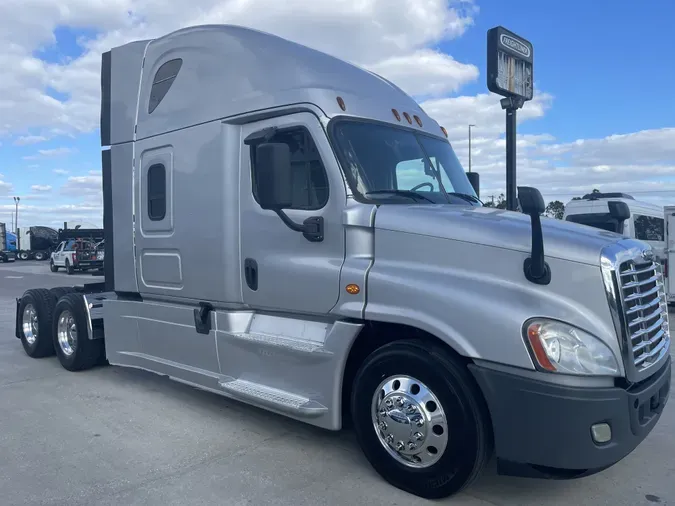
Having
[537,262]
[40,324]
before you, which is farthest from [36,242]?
[537,262]

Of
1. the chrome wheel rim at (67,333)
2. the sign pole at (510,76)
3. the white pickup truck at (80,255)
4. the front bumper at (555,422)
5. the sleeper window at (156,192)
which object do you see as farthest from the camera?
the white pickup truck at (80,255)

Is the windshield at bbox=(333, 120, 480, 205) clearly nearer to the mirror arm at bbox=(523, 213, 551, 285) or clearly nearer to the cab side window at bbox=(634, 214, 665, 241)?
the mirror arm at bbox=(523, 213, 551, 285)

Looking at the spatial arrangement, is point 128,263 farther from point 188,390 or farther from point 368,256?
point 368,256

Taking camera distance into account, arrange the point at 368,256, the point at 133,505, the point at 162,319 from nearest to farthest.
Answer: the point at 133,505 < the point at 368,256 < the point at 162,319

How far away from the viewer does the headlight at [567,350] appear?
343cm

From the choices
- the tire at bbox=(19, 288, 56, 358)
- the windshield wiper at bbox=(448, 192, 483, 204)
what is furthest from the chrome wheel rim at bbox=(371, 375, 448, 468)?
the tire at bbox=(19, 288, 56, 358)

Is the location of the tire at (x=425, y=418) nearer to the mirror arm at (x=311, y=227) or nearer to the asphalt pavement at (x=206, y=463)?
the asphalt pavement at (x=206, y=463)

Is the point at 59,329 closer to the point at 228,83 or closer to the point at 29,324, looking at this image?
the point at 29,324

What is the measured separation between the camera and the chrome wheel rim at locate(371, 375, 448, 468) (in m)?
3.84

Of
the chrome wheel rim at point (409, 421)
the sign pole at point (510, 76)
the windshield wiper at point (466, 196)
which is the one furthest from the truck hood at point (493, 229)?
the sign pole at point (510, 76)

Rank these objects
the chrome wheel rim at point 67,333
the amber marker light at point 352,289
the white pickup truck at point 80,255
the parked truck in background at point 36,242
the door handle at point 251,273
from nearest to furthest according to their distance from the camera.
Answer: the amber marker light at point 352,289
the door handle at point 251,273
the chrome wheel rim at point 67,333
the white pickup truck at point 80,255
the parked truck in background at point 36,242

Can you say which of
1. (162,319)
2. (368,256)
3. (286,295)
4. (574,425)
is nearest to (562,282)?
(574,425)

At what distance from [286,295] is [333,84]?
1703 millimetres

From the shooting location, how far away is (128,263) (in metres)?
6.37
